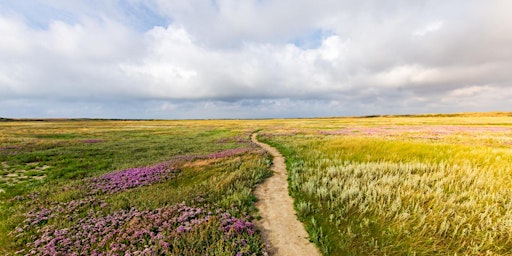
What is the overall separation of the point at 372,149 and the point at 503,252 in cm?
1242

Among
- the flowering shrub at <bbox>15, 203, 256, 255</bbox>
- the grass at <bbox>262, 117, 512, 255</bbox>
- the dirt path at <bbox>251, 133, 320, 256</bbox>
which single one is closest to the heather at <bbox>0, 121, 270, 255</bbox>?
the flowering shrub at <bbox>15, 203, 256, 255</bbox>

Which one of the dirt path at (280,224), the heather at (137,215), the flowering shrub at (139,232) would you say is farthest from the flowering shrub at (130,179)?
the dirt path at (280,224)

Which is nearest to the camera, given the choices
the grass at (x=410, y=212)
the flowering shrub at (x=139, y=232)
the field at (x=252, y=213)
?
the grass at (x=410, y=212)

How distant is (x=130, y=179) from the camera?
13406 millimetres

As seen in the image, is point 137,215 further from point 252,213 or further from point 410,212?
point 410,212

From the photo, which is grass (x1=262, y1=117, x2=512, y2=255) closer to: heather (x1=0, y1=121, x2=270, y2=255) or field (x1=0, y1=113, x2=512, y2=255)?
field (x1=0, y1=113, x2=512, y2=255)

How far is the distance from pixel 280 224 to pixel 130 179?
406 inches

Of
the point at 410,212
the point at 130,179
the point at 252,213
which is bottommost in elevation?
the point at 130,179

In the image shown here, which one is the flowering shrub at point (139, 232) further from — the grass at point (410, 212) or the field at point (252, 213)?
the grass at point (410, 212)

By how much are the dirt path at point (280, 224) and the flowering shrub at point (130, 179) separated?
6.53 meters

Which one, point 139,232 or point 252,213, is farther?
point 252,213

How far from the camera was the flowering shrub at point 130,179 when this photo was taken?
12.0m

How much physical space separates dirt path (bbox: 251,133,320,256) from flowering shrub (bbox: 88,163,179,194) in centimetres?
653

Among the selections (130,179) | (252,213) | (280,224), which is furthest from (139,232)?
(130,179)
